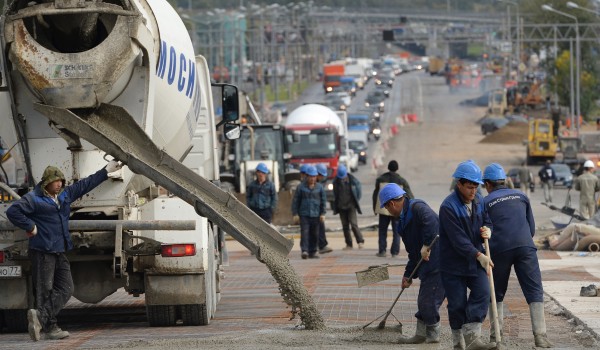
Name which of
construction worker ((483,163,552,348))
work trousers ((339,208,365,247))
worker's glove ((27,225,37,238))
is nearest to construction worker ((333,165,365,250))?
work trousers ((339,208,365,247))

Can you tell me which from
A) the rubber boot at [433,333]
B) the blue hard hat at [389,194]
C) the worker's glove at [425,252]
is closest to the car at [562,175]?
the rubber boot at [433,333]

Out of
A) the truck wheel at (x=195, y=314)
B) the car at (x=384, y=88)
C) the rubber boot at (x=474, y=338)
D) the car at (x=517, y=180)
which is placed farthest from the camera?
the car at (x=384, y=88)

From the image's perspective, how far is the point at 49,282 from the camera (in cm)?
1428

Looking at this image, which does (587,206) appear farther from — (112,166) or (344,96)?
(344,96)

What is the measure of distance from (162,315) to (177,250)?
870 mm

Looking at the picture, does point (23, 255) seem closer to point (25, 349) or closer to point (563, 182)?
point (25, 349)

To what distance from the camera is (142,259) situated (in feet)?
49.3

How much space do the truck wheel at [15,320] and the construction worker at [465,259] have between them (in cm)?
507

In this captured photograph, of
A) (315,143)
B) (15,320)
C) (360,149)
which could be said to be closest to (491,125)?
(360,149)

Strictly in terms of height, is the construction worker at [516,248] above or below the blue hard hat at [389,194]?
below

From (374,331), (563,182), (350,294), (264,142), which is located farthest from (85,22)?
(563,182)

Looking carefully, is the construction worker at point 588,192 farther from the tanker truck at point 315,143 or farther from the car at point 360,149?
the car at point 360,149

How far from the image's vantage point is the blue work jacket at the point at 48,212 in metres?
14.0

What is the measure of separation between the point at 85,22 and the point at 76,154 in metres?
1.31
